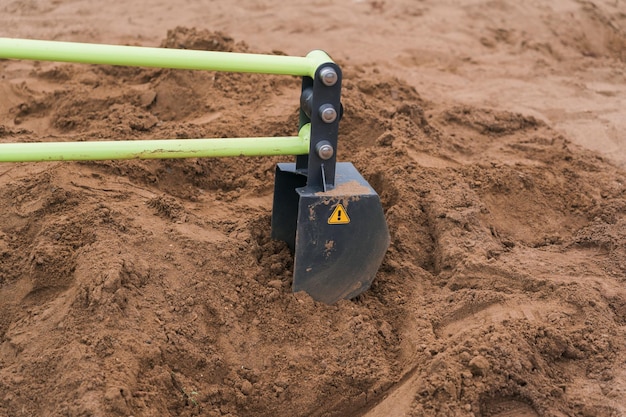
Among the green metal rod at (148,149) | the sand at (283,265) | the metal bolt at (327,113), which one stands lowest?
the sand at (283,265)

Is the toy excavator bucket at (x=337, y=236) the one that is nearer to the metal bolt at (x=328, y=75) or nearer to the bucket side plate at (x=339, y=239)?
the bucket side plate at (x=339, y=239)

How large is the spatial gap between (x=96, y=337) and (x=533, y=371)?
1.54m

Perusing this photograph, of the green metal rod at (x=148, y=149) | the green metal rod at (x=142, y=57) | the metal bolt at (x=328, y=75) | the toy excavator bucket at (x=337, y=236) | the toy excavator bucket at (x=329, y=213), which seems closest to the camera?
the green metal rod at (x=142, y=57)

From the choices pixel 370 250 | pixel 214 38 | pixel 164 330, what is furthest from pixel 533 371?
pixel 214 38

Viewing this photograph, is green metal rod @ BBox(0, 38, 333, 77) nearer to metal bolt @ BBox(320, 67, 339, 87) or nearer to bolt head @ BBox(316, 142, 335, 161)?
metal bolt @ BBox(320, 67, 339, 87)

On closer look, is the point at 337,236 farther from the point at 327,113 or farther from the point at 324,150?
the point at 327,113

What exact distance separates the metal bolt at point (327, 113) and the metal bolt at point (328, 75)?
9 centimetres

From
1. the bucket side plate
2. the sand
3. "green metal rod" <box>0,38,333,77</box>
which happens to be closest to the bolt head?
the bucket side plate

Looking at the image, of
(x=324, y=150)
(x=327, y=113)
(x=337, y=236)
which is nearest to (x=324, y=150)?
(x=324, y=150)

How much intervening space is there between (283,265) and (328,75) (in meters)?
0.86

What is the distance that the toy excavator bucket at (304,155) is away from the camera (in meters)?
2.39

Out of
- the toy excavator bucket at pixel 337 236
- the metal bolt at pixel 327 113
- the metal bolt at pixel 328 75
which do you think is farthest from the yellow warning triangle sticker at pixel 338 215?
the metal bolt at pixel 328 75

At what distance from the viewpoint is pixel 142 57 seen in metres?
2.38

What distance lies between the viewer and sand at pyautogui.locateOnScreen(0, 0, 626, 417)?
8.19 feet
